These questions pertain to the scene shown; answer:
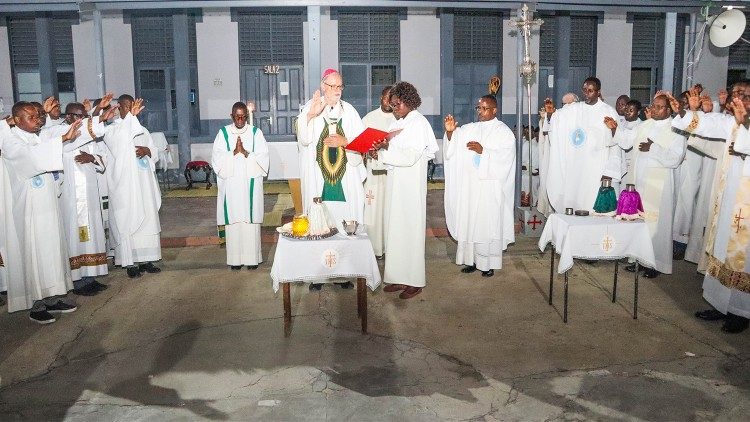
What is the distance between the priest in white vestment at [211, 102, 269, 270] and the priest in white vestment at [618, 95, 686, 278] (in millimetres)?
4490

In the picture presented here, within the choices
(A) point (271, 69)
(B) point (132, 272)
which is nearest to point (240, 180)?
(B) point (132, 272)

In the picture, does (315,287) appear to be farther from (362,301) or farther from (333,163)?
(362,301)

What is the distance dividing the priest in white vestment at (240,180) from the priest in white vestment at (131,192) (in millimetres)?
806

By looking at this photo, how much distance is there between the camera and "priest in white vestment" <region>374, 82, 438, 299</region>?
645cm

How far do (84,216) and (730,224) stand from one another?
21.4 ft

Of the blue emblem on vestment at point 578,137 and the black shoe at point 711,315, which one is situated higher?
the blue emblem on vestment at point 578,137

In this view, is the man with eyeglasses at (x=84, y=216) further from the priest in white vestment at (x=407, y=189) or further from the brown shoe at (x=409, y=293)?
the brown shoe at (x=409, y=293)

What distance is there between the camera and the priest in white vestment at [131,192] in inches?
292

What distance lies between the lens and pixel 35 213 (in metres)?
6.11

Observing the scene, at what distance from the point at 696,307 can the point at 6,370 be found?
613 centimetres

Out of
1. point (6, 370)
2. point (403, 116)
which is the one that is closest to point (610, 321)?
point (403, 116)

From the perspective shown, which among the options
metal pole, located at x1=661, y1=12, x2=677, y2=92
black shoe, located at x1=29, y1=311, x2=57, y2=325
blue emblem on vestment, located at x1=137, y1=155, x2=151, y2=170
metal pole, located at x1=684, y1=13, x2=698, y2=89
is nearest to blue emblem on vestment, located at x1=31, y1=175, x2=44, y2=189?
black shoe, located at x1=29, y1=311, x2=57, y2=325

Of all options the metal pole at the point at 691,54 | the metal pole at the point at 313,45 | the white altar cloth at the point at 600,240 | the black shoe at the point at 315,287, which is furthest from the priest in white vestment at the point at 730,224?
the metal pole at the point at 313,45

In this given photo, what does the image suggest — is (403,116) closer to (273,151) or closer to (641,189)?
(641,189)
